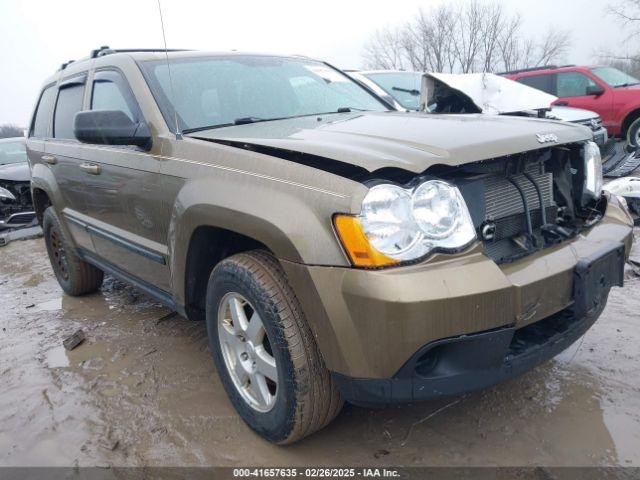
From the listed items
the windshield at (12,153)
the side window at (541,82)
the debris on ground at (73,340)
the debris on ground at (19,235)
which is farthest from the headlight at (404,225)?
the side window at (541,82)

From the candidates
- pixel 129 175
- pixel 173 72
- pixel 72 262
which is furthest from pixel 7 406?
pixel 173 72

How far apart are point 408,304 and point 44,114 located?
13.4ft

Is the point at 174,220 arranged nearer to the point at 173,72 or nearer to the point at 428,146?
the point at 173,72

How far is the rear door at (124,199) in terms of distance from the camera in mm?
2803

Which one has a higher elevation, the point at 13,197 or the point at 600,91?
the point at 600,91

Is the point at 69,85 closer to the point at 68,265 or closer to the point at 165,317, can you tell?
the point at 68,265

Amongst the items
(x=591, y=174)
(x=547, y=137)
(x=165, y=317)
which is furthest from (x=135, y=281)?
(x=591, y=174)

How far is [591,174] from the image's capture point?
2.57 m

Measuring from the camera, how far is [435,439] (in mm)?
2326

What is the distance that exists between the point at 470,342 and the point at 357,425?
0.89 metres

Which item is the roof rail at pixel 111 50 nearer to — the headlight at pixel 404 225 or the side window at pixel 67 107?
the side window at pixel 67 107

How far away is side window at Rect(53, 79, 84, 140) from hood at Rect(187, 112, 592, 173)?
1.68 m

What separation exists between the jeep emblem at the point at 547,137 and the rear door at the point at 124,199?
1788 millimetres

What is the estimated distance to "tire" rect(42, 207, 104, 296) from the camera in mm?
4391
